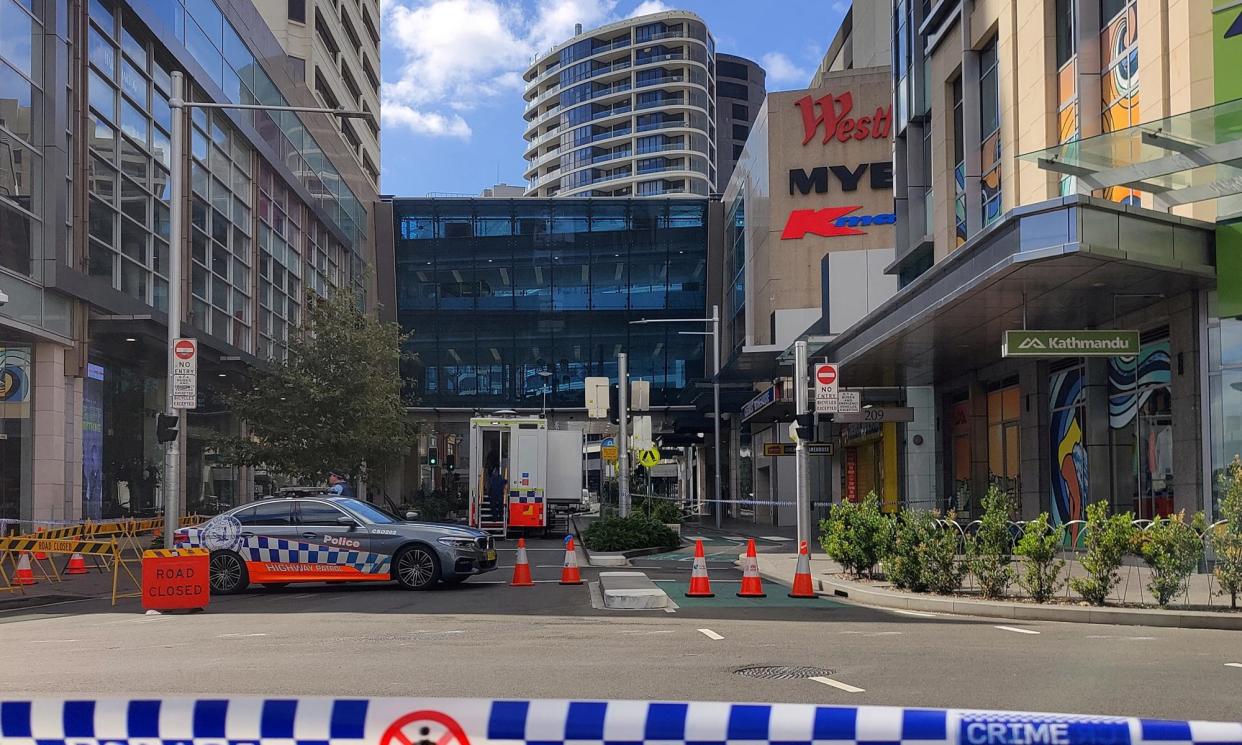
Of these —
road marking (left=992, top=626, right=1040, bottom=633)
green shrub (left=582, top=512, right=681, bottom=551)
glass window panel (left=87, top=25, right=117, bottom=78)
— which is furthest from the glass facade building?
road marking (left=992, top=626, right=1040, bottom=633)

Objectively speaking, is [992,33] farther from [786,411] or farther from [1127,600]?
[786,411]

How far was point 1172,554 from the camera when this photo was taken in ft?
43.1

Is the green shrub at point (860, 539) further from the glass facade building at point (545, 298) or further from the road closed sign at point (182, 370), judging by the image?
the glass facade building at point (545, 298)

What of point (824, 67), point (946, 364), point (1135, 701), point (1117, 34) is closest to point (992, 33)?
point (1117, 34)

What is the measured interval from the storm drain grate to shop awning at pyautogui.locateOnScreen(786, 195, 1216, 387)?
8.64 meters

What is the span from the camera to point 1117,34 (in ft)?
63.9

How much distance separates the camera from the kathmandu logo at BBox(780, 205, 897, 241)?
163ft

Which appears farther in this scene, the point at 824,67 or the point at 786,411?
the point at 824,67

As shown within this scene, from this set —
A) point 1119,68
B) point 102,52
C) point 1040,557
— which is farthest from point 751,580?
point 102,52

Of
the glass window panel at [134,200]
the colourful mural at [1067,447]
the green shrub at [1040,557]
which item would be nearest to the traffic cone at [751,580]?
the green shrub at [1040,557]

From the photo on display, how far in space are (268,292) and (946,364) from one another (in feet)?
73.2

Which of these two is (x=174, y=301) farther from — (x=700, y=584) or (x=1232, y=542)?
(x=1232, y=542)

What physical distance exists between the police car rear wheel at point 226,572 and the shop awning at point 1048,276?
36.7 feet

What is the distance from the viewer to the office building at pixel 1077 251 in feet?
54.4
